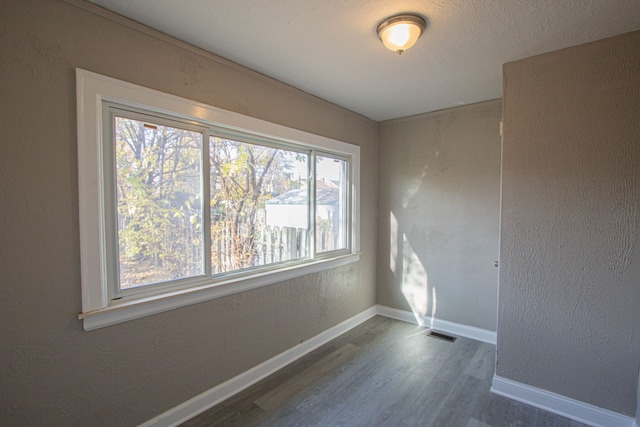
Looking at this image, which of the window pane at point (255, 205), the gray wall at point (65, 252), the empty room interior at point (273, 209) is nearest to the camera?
the gray wall at point (65, 252)

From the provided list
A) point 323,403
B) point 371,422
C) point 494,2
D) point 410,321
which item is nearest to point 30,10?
point 494,2

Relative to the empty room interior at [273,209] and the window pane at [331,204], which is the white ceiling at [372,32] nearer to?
the empty room interior at [273,209]

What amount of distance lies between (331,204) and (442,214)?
1.27m

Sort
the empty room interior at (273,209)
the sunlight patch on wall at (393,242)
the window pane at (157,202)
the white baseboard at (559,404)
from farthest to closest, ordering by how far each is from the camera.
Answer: the sunlight patch on wall at (393,242), the white baseboard at (559,404), the window pane at (157,202), the empty room interior at (273,209)

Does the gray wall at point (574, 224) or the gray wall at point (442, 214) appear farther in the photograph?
the gray wall at point (442, 214)

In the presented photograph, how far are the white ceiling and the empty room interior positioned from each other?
17mm

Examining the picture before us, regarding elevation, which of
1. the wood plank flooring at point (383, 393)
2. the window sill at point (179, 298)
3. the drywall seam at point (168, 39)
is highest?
the drywall seam at point (168, 39)

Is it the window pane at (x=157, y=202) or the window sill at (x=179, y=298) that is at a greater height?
the window pane at (x=157, y=202)

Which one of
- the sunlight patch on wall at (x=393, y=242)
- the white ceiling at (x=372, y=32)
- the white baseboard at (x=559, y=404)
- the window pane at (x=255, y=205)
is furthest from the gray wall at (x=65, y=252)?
the sunlight patch on wall at (x=393, y=242)

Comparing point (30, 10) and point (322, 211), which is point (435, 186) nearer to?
point (322, 211)

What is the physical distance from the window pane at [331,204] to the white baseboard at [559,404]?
6.06 feet

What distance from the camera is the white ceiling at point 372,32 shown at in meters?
1.54

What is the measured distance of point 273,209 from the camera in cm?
263

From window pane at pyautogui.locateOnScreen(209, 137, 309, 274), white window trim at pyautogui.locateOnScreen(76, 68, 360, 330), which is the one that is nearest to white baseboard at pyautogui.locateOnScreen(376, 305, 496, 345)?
window pane at pyautogui.locateOnScreen(209, 137, 309, 274)
